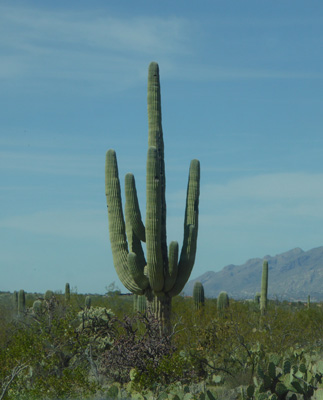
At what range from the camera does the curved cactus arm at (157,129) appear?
16.5 meters

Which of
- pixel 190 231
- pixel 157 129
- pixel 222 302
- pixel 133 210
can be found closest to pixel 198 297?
pixel 222 302

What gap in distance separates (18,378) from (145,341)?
2279 mm

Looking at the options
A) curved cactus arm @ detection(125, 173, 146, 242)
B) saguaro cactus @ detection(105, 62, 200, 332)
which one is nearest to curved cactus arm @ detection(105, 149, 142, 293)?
saguaro cactus @ detection(105, 62, 200, 332)

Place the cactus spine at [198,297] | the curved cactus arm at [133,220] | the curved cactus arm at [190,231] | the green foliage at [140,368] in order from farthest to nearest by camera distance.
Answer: the cactus spine at [198,297] < the curved cactus arm at [133,220] < the curved cactus arm at [190,231] < the green foliage at [140,368]

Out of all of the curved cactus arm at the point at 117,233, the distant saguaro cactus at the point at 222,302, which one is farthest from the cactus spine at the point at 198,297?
the curved cactus arm at the point at 117,233

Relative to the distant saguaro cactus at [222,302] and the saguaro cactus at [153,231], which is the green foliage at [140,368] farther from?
the distant saguaro cactus at [222,302]

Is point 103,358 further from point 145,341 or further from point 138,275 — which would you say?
point 138,275

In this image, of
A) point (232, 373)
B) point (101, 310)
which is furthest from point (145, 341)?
point (101, 310)

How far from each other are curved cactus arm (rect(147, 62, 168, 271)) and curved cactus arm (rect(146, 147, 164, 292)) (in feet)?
1.00

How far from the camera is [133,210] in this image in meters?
17.0

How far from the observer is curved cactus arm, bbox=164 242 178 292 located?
1614 cm

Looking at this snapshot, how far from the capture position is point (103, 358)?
12.2 meters

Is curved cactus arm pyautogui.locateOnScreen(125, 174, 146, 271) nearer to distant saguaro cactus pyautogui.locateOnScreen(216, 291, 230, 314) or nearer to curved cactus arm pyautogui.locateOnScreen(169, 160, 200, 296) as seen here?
curved cactus arm pyautogui.locateOnScreen(169, 160, 200, 296)

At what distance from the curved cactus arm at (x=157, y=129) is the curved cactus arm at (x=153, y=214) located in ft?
1.00
